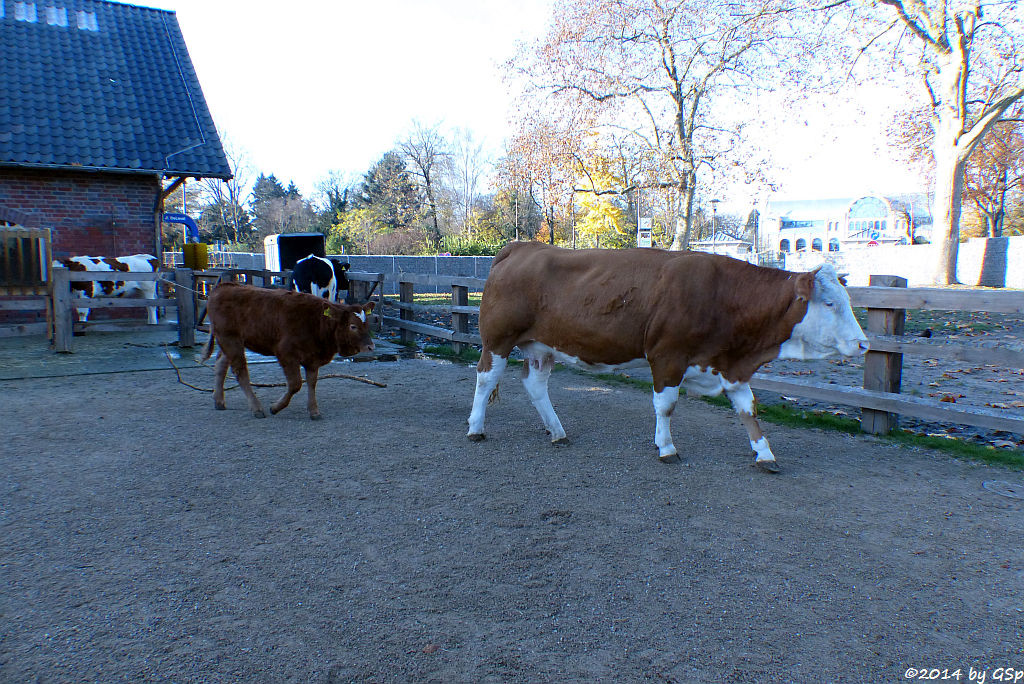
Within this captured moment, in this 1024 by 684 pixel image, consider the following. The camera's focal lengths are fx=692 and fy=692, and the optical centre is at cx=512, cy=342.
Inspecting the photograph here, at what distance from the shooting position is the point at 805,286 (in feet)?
15.9

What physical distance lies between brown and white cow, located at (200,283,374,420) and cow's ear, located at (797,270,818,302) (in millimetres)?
3827

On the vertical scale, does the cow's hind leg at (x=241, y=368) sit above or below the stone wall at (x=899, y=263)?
below

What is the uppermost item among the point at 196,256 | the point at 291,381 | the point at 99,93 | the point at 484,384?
the point at 99,93

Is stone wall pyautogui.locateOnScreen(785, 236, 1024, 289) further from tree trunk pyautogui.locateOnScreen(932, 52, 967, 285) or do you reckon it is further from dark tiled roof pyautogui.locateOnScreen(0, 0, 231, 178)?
dark tiled roof pyautogui.locateOnScreen(0, 0, 231, 178)

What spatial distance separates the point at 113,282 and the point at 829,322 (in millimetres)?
12402

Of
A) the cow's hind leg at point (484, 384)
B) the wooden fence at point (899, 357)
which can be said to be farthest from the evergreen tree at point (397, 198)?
the wooden fence at point (899, 357)

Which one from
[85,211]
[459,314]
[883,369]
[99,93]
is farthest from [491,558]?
[99,93]

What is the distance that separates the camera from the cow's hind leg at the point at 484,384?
577cm

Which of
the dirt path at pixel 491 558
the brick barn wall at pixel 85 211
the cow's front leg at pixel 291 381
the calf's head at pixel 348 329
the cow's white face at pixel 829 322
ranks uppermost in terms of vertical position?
the brick barn wall at pixel 85 211

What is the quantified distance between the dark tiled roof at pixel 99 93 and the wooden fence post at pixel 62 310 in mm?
4261

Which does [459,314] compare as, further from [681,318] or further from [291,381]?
[681,318]

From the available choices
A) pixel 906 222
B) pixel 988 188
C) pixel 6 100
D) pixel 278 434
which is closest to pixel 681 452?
pixel 278 434

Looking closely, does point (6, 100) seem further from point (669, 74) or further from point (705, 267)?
point (669, 74)

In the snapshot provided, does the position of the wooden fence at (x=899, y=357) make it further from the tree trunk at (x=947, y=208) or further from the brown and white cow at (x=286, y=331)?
the tree trunk at (x=947, y=208)
